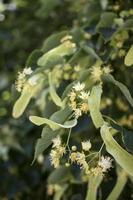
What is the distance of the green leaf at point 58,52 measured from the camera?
4.41ft

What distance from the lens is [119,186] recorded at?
130 centimetres

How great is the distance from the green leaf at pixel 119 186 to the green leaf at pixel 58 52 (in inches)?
14.0

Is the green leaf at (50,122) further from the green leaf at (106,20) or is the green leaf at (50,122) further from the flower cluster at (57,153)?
the green leaf at (106,20)

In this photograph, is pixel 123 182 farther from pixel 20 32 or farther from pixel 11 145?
pixel 20 32

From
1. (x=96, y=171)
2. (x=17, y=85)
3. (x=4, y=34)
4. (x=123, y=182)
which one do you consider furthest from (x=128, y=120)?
(x=4, y=34)

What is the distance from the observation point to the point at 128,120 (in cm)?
150

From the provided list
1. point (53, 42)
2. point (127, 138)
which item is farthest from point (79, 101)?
point (53, 42)

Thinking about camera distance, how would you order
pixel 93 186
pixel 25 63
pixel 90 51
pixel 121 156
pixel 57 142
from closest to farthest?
pixel 121 156 < pixel 57 142 < pixel 93 186 < pixel 90 51 < pixel 25 63

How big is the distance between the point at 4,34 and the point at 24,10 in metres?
0.45

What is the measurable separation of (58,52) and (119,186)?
401 mm

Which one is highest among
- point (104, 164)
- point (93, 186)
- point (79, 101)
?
point (79, 101)

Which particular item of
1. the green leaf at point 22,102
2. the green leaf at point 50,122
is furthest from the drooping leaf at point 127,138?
the green leaf at point 22,102

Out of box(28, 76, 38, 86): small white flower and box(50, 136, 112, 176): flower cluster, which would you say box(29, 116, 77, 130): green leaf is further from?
box(28, 76, 38, 86): small white flower

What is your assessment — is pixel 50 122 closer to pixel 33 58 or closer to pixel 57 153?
pixel 57 153
